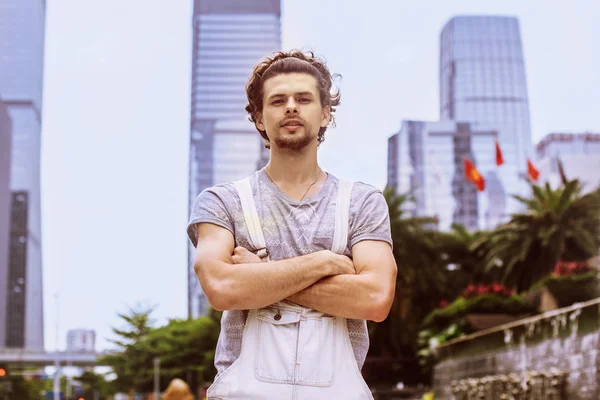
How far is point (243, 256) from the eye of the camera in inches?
95.7

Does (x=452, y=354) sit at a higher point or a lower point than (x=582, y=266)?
lower

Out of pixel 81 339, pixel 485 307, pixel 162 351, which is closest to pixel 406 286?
pixel 485 307

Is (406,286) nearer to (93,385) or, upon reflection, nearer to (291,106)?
(291,106)

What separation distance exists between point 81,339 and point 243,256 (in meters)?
126

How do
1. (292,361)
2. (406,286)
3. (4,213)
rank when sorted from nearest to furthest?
(292,361) < (406,286) < (4,213)

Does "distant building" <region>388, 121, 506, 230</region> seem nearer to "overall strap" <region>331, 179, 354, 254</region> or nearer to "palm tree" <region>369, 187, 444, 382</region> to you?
"palm tree" <region>369, 187, 444, 382</region>

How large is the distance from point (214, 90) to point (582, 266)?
146845 mm

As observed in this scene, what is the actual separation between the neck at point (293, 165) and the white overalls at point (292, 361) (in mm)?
365

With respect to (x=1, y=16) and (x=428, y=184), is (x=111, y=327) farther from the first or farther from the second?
(x=1, y=16)

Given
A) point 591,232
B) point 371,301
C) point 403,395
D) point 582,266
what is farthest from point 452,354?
point 371,301

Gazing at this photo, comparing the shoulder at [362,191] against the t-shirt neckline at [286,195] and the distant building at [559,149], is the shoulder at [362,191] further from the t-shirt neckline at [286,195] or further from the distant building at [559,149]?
the distant building at [559,149]

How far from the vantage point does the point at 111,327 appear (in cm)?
7662

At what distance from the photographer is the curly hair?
2.57 m

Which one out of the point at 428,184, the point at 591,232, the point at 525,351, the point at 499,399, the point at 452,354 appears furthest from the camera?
the point at 428,184
